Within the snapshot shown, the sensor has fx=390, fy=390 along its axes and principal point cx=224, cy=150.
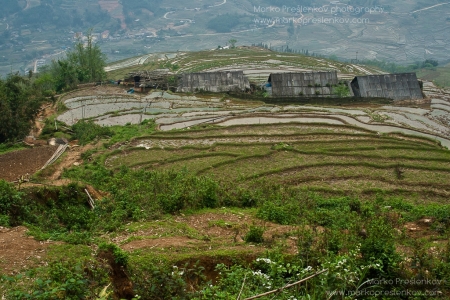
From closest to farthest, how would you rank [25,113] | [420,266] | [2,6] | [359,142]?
[420,266] → [359,142] → [25,113] → [2,6]

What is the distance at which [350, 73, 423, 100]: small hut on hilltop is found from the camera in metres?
30.1

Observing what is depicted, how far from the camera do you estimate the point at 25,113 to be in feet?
61.5

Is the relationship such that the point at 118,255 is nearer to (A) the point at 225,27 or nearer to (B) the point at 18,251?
(B) the point at 18,251

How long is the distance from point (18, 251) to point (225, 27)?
110 metres

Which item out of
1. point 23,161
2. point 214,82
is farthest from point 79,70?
point 23,161

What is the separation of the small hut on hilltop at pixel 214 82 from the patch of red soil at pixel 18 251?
961 inches

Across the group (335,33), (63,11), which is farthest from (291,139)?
(63,11)

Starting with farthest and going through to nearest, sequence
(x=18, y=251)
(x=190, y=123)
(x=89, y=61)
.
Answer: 1. (x=89, y=61)
2. (x=190, y=123)
3. (x=18, y=251)

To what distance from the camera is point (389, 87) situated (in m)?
30.5

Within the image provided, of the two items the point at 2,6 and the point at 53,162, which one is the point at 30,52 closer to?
A: the point at 2,6

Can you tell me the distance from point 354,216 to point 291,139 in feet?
28.5

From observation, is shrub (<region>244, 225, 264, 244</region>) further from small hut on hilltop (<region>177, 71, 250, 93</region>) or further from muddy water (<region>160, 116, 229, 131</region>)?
small hut on hilltop (<region>177, 71, 250, 93</region>)

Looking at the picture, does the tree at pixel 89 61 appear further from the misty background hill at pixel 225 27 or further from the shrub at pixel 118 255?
the misty background hill at pixel 225 27

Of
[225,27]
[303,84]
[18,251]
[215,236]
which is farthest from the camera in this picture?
[225,27]
